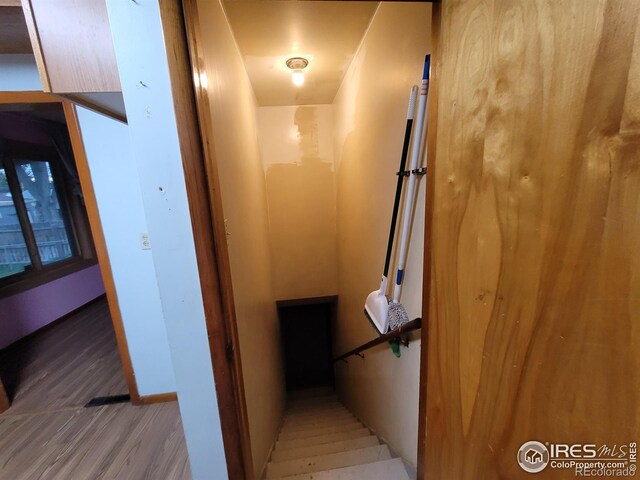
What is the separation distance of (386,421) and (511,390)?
3.70 feet

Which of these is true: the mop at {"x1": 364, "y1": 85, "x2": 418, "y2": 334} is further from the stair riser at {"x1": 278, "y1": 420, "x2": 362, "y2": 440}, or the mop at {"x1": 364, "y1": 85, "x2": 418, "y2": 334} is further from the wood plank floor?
the wood plank floor

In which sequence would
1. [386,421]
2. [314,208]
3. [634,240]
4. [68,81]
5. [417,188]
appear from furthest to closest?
1. [314,208]
2. [386,421]
3. [417,188]
4. [68,81]
5. [634,240]

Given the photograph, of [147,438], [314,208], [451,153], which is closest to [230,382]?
[451,153]

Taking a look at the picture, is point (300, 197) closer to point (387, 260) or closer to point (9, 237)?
point (387, 260)

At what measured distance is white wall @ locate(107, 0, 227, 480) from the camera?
60cm

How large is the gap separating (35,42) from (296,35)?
118cm

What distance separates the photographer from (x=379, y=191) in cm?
136

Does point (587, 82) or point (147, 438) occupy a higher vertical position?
point (587, 82)

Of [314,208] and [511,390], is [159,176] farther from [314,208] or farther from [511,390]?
[314,208]

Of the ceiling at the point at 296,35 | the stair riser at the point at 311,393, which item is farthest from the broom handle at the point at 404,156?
the stair riser at the point at 311,393

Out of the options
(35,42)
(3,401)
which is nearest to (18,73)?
(35,42)

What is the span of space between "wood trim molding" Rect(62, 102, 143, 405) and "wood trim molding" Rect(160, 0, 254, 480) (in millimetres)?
1406

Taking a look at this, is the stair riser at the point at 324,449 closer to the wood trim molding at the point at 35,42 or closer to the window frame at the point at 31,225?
the wood trim molding at the point at 35,42

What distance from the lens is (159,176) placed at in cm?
65
